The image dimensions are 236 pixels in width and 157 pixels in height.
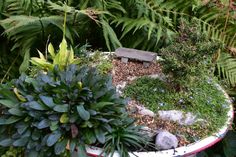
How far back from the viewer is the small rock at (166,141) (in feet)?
5.28

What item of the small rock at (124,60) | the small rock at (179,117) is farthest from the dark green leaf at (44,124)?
the small rock at (124,60)

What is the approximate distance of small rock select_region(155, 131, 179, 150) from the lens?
5.28ft

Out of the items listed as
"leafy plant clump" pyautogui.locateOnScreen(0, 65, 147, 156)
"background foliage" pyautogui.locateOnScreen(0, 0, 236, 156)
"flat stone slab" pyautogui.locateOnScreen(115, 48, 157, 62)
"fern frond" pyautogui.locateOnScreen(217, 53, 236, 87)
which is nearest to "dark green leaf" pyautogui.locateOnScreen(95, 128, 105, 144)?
"leafy plant clump" pyautogui.locateOnScreen(0, 65, 147, 156)

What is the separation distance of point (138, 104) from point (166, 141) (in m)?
0.29

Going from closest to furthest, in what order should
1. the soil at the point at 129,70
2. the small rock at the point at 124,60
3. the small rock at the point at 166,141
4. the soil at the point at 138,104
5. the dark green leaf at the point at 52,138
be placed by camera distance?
1. the dark green leaf at the point at 52,138
2. the small rock at the point at 166,141
3. the soil at the point at 138,104
4. the soil at the point at 129,70
5. the small rock at the point at 124,60

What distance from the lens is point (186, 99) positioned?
187cm

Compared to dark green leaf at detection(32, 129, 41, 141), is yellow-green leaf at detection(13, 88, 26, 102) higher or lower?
higher

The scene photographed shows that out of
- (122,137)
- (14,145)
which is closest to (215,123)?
(122,137)

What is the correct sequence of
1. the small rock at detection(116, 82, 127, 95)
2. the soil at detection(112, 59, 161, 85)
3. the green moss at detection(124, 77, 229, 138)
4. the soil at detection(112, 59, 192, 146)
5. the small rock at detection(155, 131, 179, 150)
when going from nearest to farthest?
the small rock at detection(155, 131, 179, 150)
the soil at detection(112, 59, 192, 146)
the green moss at detection(124, 77, 229, 138)
the small rock at detection(116, 82, 127, 95)
the soil at detection(112, 59, 161, 85)

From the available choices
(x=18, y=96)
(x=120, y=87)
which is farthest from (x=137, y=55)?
(x=18, y=96)

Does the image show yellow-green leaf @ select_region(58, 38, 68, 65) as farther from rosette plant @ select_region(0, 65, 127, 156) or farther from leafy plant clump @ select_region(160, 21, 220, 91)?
leafy plant clump @ select_region(160, 21, 220, 91)

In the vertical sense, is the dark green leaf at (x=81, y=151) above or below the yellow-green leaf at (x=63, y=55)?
below

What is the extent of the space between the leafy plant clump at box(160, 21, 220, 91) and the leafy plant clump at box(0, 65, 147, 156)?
329 mm

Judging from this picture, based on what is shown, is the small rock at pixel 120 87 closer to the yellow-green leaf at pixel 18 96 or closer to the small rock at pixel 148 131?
the small rock at pixel 148 131
